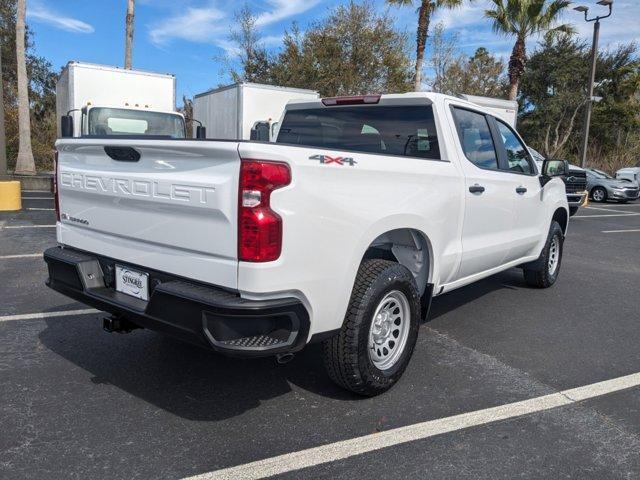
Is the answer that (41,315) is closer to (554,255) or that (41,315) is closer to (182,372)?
(182,372)

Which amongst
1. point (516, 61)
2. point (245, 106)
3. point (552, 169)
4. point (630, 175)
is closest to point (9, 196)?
point (245, 106)

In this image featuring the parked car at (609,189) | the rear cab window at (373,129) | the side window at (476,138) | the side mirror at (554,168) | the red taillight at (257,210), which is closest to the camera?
the red taillight at (257,210)

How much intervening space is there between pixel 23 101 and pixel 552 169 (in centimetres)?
1921

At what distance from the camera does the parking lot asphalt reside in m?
2.75

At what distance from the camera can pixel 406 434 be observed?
3.04 m

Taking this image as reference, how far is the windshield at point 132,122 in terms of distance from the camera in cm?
1126

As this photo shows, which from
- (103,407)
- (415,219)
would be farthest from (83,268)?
(415,219)

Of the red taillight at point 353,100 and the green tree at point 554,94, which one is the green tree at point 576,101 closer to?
the green tree at point 554,94

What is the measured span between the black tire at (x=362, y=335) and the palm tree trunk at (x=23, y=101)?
19.8m

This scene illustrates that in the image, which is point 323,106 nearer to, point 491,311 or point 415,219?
point 415,219

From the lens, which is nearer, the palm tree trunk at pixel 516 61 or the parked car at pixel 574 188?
the parked car at pixel 574 188

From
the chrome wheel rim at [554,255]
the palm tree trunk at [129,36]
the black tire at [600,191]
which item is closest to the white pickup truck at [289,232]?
the chrome wheel rim at [554,255]

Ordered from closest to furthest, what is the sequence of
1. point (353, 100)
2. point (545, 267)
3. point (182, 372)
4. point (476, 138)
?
point (182, 372), point (353, 100), point (476, 138), point (545, 267)

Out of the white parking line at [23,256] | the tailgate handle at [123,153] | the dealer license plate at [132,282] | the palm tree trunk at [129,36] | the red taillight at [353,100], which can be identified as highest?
the palm tree trunk at [129,36]
